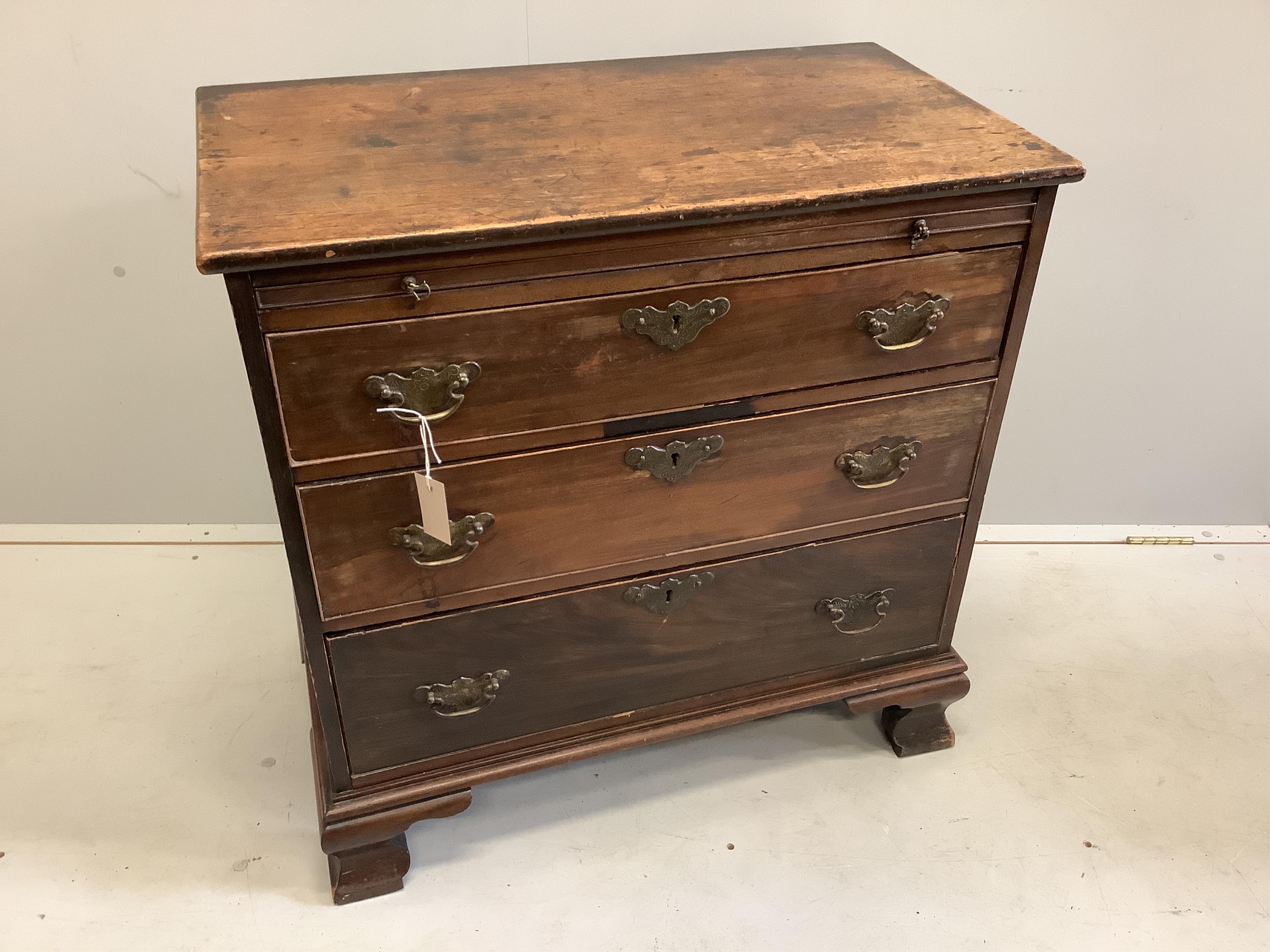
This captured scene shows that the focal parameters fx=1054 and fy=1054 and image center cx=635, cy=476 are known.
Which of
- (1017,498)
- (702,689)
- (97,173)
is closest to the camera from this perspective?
(702,689)

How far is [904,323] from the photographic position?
132 cm

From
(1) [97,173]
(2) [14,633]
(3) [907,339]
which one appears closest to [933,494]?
(3) [907,339]

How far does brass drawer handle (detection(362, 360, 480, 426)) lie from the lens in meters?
1.15

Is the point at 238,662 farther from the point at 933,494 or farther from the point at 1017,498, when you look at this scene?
the point at 1017,498

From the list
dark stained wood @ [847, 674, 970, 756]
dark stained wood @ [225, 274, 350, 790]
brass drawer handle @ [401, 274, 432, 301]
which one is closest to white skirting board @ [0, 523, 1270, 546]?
dark stained wood @ [847, 674, 970, 756]

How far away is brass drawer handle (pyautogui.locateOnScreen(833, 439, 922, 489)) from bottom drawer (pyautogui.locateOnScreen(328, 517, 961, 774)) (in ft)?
0.34

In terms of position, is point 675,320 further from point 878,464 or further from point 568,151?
point 878,464

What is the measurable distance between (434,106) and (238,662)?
42.3 inches

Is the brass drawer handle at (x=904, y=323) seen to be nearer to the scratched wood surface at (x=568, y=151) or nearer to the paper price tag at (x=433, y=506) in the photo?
the scratched wood surface at (x=568, y=151)

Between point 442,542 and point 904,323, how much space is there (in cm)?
63

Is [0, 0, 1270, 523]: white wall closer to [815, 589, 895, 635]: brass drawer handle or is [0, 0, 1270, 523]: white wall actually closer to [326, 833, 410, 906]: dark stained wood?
[815, 589, 895, 635]: brass drawer handle

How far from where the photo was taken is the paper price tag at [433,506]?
47.4 inches

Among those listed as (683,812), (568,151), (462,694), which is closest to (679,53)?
(568,151)

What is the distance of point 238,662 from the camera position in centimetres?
191
